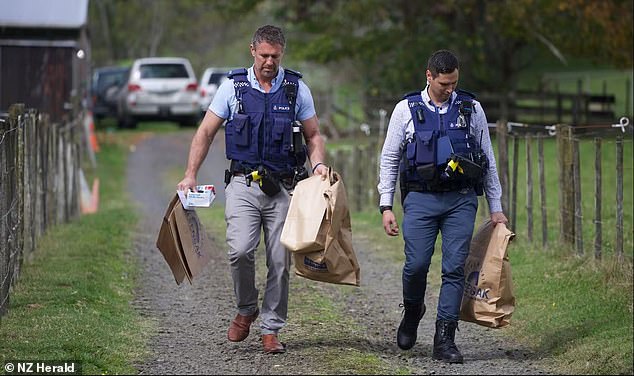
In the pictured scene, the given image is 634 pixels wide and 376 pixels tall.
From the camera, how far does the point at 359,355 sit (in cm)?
777

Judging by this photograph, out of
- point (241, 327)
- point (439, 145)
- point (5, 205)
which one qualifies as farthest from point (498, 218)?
point (5, 205)

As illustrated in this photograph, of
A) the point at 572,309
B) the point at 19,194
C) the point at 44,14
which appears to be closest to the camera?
the point at 572,309

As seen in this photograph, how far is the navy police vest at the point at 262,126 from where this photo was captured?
7.64m

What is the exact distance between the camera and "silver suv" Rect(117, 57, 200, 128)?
3366 cm

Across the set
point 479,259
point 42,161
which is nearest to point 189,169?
point 479,259

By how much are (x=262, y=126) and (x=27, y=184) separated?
414 cm

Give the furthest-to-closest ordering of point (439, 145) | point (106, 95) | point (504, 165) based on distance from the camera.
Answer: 1. point (106, 95)
2. point (504, 165)
3. point (439, 145)

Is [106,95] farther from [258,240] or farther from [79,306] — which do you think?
[258,240]

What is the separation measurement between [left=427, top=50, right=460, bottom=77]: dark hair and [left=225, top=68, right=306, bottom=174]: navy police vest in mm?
852

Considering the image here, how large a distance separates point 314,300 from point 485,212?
17.3 ft

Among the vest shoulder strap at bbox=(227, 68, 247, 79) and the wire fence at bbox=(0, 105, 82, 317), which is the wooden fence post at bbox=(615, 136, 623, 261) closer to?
the vest shoulder strap at bbox=(227, 68, 247, 79)

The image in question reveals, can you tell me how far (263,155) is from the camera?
7.69 metres

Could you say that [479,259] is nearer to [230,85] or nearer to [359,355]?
[359,355]

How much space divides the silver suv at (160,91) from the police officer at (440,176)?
2625 cm
